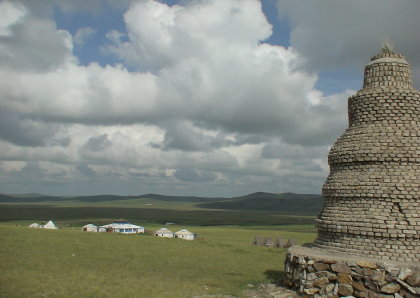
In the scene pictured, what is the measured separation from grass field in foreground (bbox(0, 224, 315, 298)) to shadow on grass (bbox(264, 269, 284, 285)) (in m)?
0.06

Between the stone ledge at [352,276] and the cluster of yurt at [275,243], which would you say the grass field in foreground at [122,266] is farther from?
Answer: the cluster of yurt at [275,243]

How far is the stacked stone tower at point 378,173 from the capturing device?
12.6 m

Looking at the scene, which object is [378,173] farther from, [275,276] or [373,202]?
[275,276]

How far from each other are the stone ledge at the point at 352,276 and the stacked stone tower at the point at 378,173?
821 millimetres

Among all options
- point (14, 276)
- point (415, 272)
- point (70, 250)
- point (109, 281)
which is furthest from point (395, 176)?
point (70, 250)

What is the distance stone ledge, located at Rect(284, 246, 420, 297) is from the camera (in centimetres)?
1118

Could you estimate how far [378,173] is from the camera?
1328 cm

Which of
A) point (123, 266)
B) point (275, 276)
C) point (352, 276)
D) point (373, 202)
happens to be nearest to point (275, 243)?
point (275, 276)

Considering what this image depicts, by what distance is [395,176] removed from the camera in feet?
42.8

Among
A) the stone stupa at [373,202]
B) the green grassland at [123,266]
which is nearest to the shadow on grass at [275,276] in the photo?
the green grassland at [123,266]

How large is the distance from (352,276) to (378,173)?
12.1 ft

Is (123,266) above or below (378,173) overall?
Result: below

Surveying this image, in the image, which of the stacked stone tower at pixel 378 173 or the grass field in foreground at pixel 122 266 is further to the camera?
the grass field in foreground at pixel 122 266

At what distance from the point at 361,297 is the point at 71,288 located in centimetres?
1024
